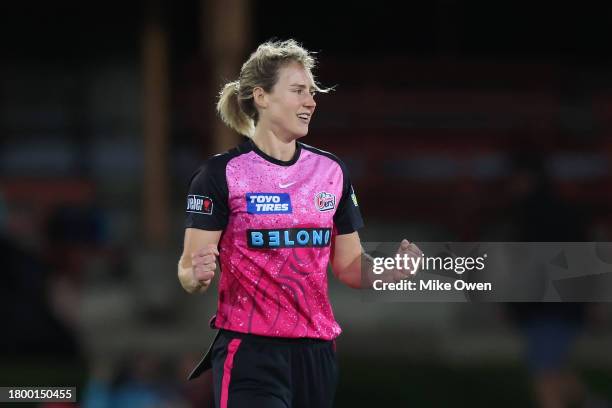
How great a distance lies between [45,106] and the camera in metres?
10.8

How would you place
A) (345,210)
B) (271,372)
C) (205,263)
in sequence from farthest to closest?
(345,210)
(271,372)
(205,263)

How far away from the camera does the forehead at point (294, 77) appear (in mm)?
3201

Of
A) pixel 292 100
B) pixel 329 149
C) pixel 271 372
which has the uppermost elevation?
pixel 329 149

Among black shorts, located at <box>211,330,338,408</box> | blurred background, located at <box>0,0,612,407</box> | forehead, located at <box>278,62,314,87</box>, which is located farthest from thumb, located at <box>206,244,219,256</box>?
blurred background, located at <box>0,0,612,407</box>

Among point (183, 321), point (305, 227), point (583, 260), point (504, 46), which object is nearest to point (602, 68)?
point (504, 46)

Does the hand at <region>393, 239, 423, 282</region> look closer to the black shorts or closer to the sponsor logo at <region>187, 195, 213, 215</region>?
the black shorts

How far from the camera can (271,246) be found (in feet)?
10.3

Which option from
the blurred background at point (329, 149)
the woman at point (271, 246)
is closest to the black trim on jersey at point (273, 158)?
the woman at point (271, 246)

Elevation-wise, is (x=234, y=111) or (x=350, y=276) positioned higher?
(x=234, y=111)

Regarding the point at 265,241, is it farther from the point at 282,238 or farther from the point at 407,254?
the point at 407,254

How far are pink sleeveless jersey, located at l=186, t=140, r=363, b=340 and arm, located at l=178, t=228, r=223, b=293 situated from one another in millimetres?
30

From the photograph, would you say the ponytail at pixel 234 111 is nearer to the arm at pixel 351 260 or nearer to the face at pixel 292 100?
the face at pixel 292 100

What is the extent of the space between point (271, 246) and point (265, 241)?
0.08ft

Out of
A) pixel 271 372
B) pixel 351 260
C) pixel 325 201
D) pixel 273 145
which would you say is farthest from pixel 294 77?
pixel 271 372
